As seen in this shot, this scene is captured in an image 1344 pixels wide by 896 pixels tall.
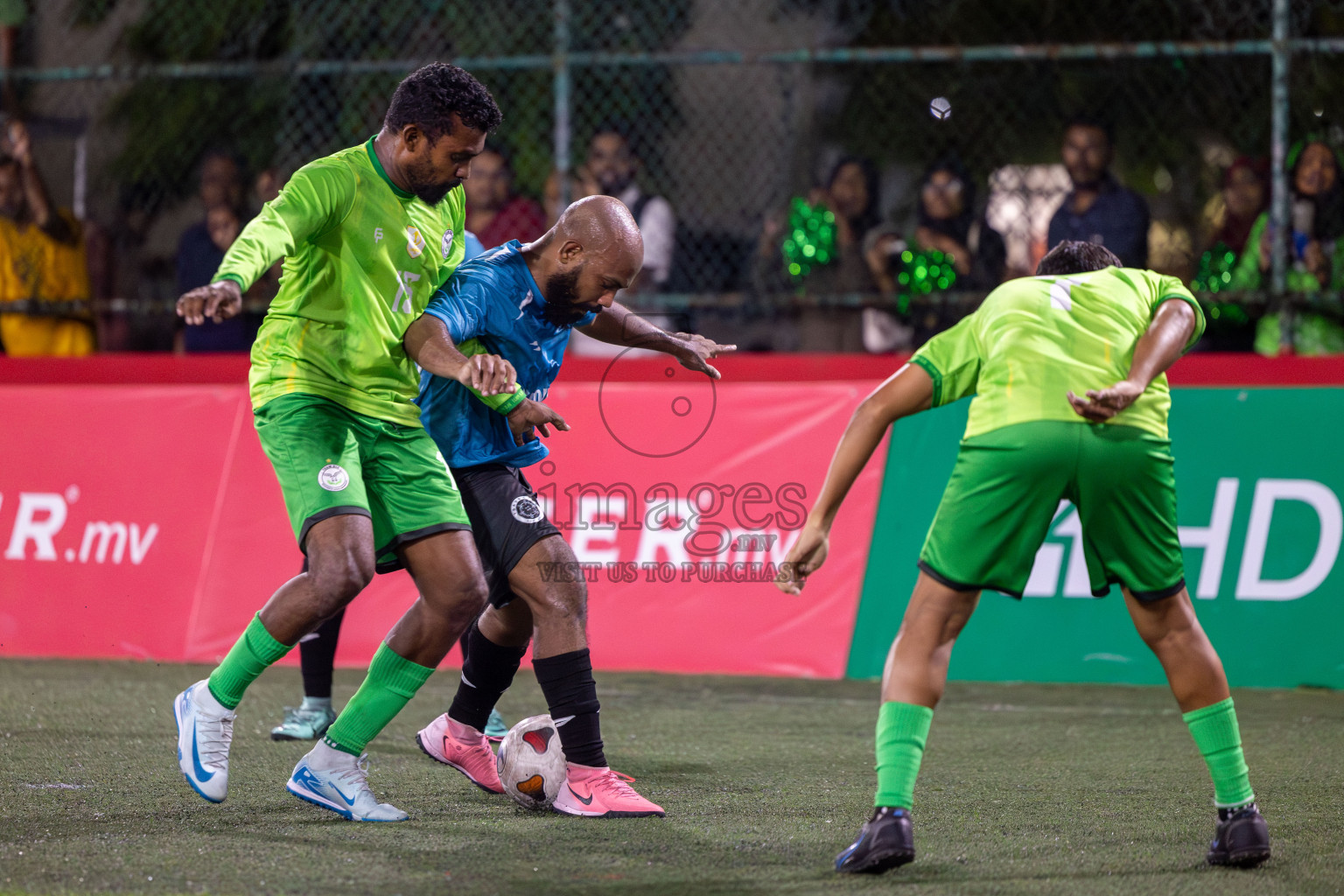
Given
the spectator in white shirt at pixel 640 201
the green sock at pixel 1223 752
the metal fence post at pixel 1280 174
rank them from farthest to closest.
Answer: the spectator in white shirt at pixel 640 201, the metal fence post at pixel 1280 174, the green sock at pixel 1223 752

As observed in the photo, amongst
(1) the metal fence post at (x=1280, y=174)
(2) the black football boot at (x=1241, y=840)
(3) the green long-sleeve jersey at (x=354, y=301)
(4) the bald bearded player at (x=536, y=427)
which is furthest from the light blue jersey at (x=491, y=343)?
(1) the metal fence post at (x=1280, y=174)

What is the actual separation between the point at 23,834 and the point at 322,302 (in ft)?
5.57

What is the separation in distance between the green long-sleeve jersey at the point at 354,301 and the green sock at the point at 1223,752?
239 cm

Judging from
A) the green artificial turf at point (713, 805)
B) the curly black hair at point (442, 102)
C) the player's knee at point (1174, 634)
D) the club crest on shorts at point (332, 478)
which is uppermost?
the curly black hair at point (442, 102)

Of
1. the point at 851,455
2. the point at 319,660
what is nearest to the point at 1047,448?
the point at 851,455

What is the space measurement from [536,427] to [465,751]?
3.86 ft

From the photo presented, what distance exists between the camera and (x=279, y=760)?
5.07m

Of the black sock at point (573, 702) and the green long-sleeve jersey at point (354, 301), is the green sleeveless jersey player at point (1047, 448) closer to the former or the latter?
the black sock at point (573, 702)

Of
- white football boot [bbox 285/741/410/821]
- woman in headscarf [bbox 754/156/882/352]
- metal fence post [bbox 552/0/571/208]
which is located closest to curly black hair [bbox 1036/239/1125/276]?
white football boot [bbox 285/741/410/821]

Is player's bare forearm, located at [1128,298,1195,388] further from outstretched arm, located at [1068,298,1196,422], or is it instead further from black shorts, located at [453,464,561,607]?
black shorts, located at [453,464,561,607]

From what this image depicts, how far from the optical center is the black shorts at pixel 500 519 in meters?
4.36

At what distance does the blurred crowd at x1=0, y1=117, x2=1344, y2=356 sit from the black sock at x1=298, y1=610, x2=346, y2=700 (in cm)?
351

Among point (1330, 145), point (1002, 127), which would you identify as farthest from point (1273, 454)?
point (1002, 127)

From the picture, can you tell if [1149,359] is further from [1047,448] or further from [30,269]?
[30,269]
